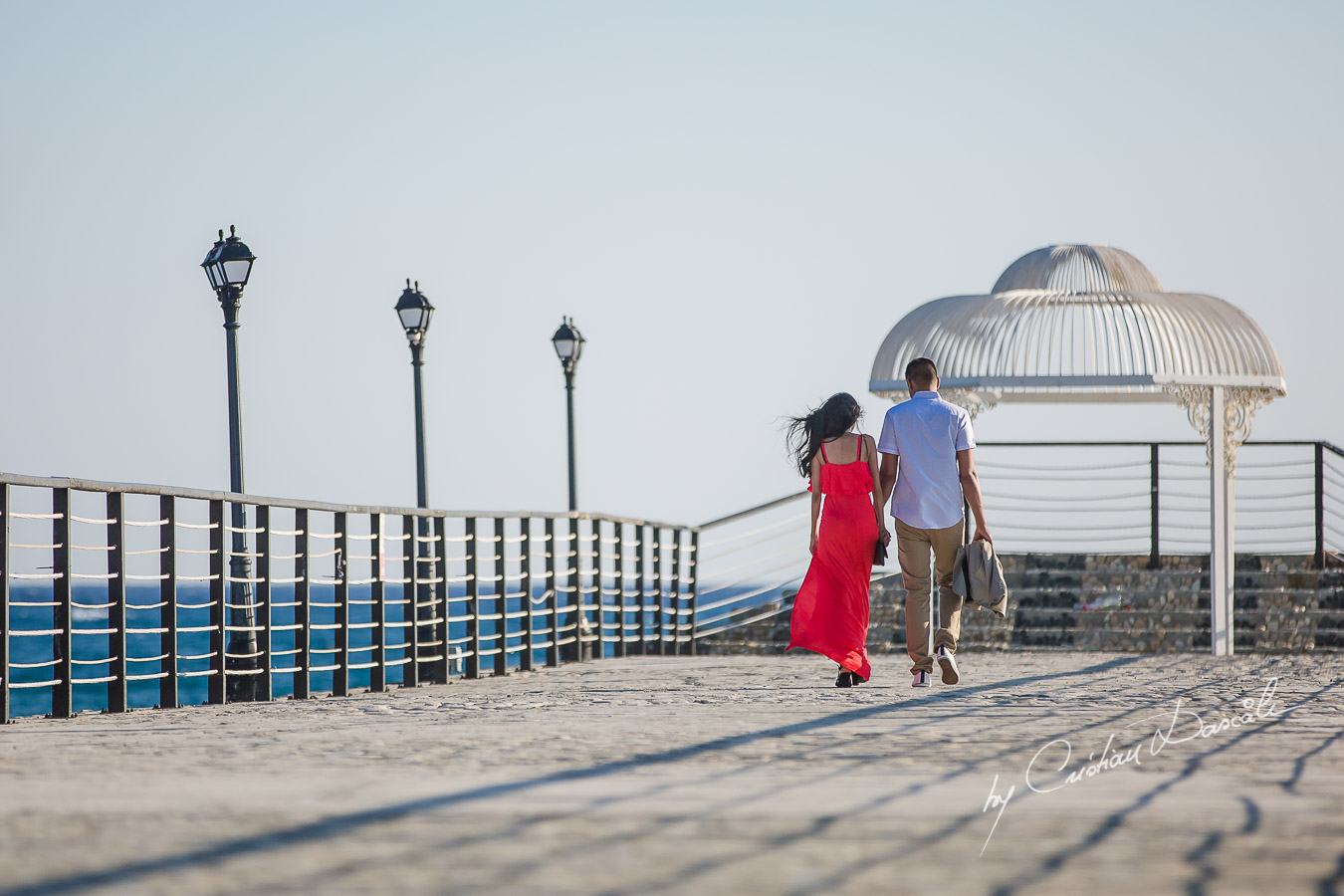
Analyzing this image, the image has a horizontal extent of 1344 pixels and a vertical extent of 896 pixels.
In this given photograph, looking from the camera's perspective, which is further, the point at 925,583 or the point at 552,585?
the point at 552,585

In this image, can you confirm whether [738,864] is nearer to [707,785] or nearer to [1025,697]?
[707,785]

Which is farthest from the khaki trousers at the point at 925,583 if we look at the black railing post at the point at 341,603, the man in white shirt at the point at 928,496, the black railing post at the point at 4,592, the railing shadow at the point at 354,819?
the black railing post at the point at 4,592

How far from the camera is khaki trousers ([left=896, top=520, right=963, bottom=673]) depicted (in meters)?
8.59

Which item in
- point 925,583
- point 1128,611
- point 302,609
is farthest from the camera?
point 1128,611

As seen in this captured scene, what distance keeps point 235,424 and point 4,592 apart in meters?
4.61

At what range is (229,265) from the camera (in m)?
12.0

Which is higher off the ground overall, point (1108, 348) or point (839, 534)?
point (1108, 348)

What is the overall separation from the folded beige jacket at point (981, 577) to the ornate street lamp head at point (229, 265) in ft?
19.7

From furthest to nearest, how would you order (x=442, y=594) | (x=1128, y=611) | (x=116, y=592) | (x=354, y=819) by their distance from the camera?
(x=1128, y=611)
(x=442, y=594)
(x=116, y=592)
(x=354, y=819)

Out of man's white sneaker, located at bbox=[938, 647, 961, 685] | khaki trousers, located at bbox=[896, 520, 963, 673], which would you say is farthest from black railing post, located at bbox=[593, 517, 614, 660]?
man's white sneaker, located at bbox=[938, 647, 961, 685]

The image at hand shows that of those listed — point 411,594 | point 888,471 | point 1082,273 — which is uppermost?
point 1082,273

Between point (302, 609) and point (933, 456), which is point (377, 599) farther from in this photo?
point (933, 456)

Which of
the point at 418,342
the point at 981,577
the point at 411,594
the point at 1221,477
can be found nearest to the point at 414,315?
the point at 418,342

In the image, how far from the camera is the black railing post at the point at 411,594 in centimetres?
1061
